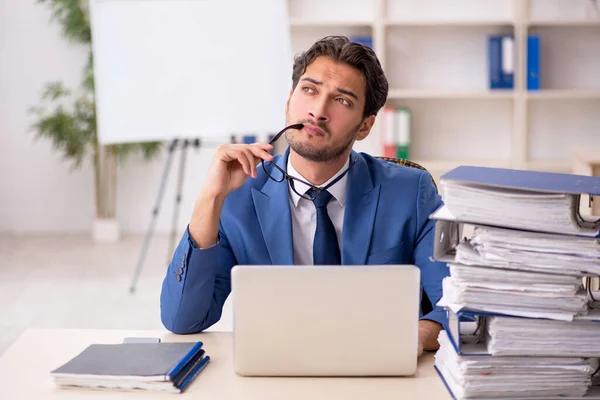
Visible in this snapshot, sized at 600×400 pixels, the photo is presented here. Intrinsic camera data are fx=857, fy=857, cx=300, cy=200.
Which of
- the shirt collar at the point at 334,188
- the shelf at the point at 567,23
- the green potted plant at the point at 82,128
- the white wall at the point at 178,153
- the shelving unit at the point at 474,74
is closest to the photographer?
the shirt collar at the point at 334,188

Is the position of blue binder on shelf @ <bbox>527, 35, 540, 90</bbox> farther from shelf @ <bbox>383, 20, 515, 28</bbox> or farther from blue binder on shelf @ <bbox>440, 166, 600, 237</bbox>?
blue binder on shelf @ <bbox>440, 166, 600, 237</bbox>

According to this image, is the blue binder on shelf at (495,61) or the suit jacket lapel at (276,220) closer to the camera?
the suit jacket lapel at (276,220)

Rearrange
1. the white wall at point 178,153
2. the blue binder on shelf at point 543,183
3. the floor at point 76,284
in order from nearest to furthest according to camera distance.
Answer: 1. the blue binder on shelf at point 543,183
2. the floor at point 76,284
3. the white wall at point 178,153

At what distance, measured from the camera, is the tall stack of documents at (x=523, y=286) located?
4.32 ft

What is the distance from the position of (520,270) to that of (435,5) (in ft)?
13.7

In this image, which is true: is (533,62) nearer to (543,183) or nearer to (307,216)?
(307,216)

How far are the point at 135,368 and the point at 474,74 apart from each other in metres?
4.26

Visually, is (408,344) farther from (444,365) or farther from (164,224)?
(164,224)

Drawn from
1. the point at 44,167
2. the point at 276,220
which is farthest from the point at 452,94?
the point at 276,220

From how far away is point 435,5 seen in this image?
527 cm

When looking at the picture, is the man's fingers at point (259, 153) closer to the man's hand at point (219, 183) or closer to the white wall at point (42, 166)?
the man's hand at point (219, 183)

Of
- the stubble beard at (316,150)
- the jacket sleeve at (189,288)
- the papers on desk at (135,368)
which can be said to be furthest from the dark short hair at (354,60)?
the papers on desk at (135,368)

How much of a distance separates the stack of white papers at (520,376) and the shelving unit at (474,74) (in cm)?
383

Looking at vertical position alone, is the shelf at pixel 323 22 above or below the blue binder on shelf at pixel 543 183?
above
